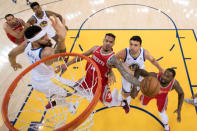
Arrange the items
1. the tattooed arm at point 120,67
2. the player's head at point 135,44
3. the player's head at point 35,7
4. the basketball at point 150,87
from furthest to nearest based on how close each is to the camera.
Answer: the player's head at point 35,7 → the player's head at point 135,44 → the tattooed arm at point 120,67 → the basketball at point 150,87

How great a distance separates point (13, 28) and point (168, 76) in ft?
12.9

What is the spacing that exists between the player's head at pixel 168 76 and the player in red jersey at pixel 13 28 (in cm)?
353

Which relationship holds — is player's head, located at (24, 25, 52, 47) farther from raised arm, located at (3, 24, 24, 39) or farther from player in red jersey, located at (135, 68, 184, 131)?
raised arm, located at (3, 24, 24, 39)

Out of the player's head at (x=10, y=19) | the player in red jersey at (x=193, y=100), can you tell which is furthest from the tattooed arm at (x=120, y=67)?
the player's head at (x=10, y=19)

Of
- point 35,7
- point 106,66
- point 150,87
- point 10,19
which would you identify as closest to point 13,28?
point 10,19

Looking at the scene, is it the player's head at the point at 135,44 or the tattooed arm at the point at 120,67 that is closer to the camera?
the tattooed arm at the point at 120,67

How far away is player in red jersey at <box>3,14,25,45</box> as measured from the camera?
3914 mm

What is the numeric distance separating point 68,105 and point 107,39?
1549mm

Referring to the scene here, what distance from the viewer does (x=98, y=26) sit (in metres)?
5.89

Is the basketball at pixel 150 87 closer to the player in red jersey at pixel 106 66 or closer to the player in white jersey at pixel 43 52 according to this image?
the player in red jersey at pixel 106 66

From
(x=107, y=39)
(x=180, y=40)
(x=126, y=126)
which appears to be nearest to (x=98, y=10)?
(x=180, y=40)

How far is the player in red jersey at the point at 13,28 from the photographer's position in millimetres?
3914

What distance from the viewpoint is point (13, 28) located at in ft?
13.5

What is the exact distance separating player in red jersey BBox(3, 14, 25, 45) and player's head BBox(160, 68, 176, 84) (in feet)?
11.6
